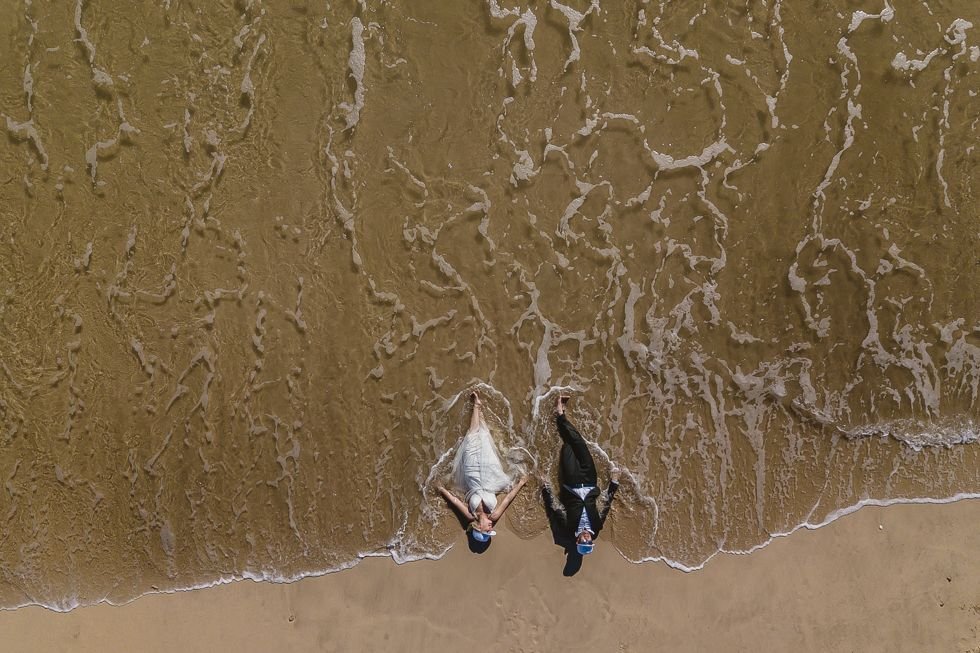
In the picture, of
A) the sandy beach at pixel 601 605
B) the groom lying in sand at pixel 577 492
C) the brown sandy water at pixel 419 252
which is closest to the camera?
the groom lying in sand at pixel 577 492

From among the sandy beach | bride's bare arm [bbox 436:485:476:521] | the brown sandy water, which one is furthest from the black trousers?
bride's bare arm [bbox 436:485:476:521]

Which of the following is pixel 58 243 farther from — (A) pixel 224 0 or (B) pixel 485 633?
(B) pixel 485 633

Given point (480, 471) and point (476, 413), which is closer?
point (480, 471)

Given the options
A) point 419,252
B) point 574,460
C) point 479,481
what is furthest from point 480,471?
point 419,252

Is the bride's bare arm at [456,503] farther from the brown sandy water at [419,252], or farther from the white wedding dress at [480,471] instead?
the brown sandy water at [419,252]

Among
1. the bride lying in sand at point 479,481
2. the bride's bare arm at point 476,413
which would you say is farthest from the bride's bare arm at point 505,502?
the bride's bare arm at point 476,413

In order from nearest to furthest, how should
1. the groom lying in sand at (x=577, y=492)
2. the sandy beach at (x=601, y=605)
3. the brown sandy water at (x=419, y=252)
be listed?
the groom lying in sand at (x=577, y=492)
the sandy beach at (x=601, y=605)
the brown sandy water at (x=419, y=252)

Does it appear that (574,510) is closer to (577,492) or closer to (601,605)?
(577,492)
